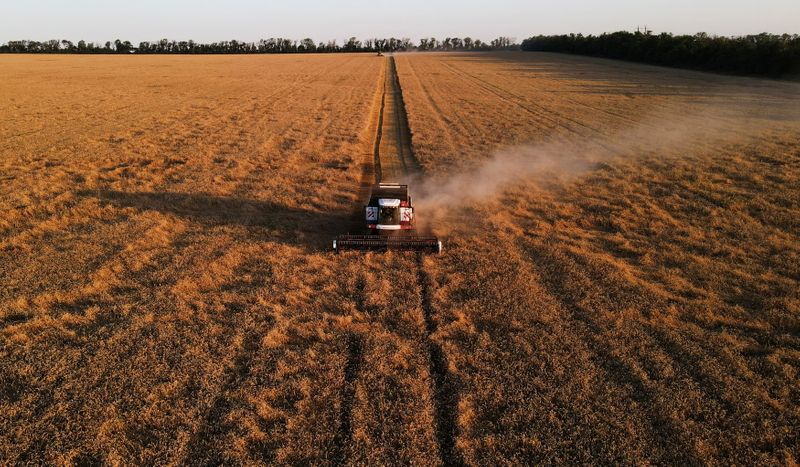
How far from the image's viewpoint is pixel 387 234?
37.0 feet

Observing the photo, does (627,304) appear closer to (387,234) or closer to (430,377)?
(430,377)

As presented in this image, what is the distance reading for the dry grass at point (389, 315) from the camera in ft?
19.8

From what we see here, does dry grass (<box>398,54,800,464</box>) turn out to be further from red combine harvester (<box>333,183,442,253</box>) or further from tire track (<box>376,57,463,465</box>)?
red combine harvester (<box>333,183,442,253</box>)

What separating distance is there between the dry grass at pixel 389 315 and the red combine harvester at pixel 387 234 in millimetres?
401

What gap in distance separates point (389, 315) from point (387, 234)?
10.2 ft

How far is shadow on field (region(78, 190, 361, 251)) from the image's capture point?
11.9m

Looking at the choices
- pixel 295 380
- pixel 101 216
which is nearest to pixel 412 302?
pixel 295 380

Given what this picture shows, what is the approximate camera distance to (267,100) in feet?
117

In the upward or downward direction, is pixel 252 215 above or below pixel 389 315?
above

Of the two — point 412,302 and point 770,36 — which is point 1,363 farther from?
point 770,36

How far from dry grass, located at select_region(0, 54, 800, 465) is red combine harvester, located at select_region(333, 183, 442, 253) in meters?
0.40

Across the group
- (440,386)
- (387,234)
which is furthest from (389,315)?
(387,234)

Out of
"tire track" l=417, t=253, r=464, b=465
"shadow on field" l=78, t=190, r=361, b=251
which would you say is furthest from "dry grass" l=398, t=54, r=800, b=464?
"shadow on field" l=78, t=190, r=361, b=251

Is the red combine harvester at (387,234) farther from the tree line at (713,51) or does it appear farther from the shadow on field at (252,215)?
the tree line at (713,51)
